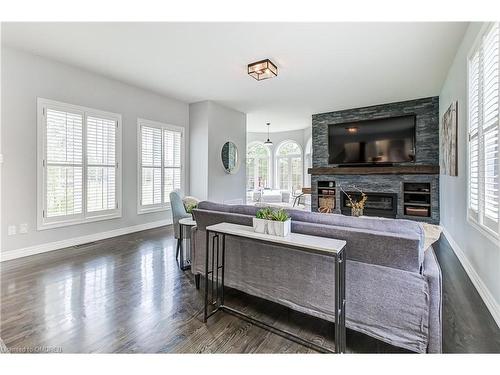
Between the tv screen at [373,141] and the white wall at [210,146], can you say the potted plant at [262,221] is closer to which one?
the white wall at [210,146]

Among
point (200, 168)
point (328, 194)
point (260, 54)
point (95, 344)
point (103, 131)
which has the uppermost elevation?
point (260, 54)

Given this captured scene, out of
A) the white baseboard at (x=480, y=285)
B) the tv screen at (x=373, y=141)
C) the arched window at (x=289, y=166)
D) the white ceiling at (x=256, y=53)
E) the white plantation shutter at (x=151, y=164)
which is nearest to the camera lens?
the white baseboard at (x=480, y=285)

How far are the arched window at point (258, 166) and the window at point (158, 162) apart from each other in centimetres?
506

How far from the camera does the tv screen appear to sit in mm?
5633

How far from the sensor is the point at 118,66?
12.6 ft

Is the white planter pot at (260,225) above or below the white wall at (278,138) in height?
below

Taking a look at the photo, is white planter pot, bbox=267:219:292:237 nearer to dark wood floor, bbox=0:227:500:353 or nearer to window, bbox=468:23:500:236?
dark wood floor, bbox=0:227:500:353

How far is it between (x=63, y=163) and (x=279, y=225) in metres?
3.74

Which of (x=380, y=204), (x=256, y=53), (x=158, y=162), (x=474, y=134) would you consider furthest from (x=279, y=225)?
(x=380, y=204)

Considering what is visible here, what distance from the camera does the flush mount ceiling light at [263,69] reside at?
3562mm

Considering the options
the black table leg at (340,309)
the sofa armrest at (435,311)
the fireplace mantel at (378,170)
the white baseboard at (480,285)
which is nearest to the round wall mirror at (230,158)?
the fireplace mantel at (378,170)

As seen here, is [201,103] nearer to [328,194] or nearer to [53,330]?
[328,194]
